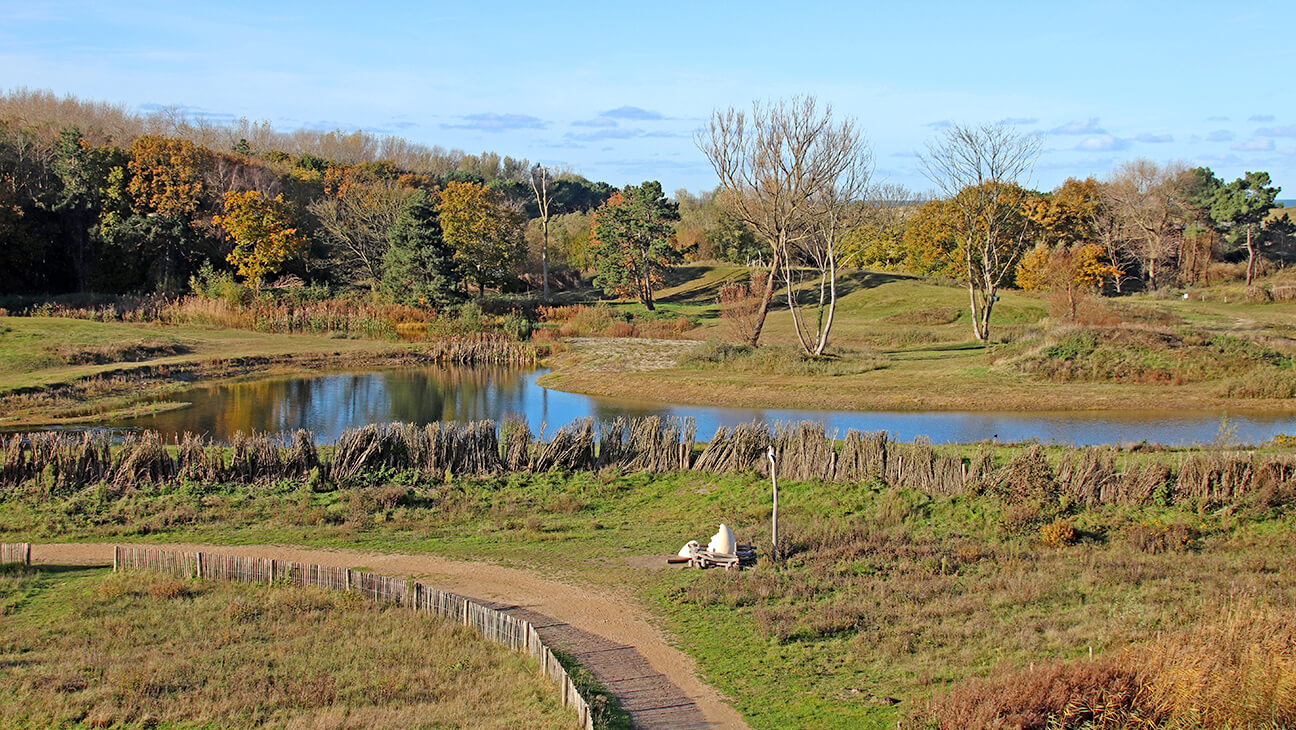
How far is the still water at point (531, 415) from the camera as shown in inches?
1022

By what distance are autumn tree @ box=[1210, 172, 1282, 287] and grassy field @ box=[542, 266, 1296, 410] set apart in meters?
19.4

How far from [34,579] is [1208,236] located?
222ft

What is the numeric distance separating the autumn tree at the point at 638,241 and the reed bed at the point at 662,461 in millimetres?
40077

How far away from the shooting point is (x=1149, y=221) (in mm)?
65750

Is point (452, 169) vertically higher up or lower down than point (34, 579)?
higher up

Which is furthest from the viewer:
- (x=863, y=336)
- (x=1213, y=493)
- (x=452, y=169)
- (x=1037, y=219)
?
(x=452, y=169)

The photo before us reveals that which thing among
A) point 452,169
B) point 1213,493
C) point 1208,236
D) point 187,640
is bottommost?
point 187,640

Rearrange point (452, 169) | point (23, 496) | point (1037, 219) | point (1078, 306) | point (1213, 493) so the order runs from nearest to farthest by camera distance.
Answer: point (1213, 493)
point (23, 496)
point (1078, 306)
point (1037, 219)
point (452, 169)

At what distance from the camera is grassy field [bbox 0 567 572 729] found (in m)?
9.97

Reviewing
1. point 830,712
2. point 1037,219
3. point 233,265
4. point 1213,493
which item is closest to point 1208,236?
point 1037,219

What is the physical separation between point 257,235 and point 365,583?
1742 inches

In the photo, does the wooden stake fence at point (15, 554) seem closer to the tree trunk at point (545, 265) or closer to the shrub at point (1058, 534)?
the shrub at point (1058, 534)

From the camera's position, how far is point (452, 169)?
114188 mm

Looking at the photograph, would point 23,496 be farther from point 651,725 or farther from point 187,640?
point 651,725
